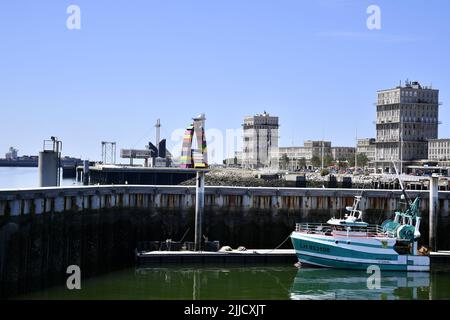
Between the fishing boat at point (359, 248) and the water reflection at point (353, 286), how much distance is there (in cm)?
70

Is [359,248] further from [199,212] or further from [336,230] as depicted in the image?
[199,212]

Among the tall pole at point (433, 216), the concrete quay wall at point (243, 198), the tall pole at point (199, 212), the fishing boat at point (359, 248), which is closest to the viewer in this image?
the fishing boat at point (359, 248)

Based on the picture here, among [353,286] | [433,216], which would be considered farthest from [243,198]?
[433,216]

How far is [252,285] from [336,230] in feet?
37.0

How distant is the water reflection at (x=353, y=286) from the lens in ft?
141

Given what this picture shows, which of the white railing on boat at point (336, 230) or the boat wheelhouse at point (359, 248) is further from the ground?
the white railing on boat at point (336, 230)

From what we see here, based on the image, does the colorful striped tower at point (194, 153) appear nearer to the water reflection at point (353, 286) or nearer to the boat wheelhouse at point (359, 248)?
the boat wheelhouse at point (359, 248)

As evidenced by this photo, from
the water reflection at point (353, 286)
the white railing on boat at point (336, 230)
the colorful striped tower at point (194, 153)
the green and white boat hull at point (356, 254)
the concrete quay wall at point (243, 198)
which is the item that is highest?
the colorful striped tower at point (194, 153)

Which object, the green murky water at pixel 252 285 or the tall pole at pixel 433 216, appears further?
the tall pole at pixel 433 216

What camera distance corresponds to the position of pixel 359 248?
5319cm

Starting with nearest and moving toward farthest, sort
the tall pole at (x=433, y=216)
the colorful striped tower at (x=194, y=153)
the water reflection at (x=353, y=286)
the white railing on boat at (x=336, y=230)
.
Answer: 1. the water reflection at (x=353, y=286)
2. the white railing on boat at (x=336, y=230)
3. the tall pole at (x=433, y=216)
4. the colorful striped tower at (x=194, y=153)

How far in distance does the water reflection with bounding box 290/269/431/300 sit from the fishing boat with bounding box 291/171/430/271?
697 mm

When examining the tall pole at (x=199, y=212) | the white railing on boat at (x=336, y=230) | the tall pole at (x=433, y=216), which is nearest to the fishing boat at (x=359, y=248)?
the white railing on boat at (x=336, y=230)
